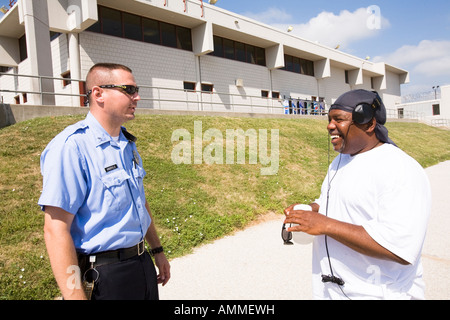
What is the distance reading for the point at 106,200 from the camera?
1.84 metres

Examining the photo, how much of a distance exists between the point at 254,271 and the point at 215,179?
394cm

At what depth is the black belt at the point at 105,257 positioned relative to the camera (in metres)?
1.78

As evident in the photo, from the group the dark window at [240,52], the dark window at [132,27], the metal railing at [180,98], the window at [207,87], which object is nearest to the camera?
the metal railing at [180,98]

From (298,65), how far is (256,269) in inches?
1103

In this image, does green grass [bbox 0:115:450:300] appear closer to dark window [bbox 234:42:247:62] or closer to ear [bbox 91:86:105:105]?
ear [bbox 91:86:105:105]

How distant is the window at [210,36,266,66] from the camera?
2273 centimetres

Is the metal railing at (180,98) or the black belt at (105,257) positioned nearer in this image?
the black belt at (105,257)

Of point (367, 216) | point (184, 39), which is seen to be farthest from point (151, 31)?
point (367, 216)

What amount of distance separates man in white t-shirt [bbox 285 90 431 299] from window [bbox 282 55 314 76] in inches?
1095

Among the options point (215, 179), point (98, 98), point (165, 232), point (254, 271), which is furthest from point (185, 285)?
point (215, 179)

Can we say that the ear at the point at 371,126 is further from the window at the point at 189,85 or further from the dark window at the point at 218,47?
the dark window at the point at 218,47

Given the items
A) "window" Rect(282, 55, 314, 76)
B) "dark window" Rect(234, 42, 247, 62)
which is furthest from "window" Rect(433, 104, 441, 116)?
"dark window" Rect(234, 42, 247, 62)

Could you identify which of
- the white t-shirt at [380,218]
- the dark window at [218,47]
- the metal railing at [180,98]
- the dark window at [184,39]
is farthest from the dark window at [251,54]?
the white t-shirt at [380,218]
